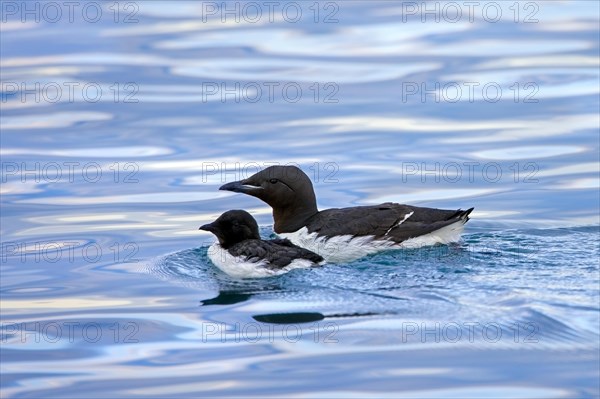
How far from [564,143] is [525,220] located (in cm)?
274

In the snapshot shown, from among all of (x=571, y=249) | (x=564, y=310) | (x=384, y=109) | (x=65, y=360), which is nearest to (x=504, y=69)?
(x=384, y=109)

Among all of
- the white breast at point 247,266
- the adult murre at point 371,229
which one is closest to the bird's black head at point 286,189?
the adult murre at point 371,229

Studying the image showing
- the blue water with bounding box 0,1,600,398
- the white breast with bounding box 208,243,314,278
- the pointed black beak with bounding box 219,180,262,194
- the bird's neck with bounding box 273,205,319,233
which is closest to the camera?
the blue water with bounding box 0,1,600,398

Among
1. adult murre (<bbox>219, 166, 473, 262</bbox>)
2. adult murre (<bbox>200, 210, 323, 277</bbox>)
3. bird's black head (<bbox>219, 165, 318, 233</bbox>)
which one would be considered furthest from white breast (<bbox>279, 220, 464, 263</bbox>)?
bird's black head (<bbox>219, 165, 318, 233</bbox>)

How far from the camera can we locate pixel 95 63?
18.9 m

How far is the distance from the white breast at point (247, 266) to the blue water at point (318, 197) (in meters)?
0.10

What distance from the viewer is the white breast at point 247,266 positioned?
11.2 metres

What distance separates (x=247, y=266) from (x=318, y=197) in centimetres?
312

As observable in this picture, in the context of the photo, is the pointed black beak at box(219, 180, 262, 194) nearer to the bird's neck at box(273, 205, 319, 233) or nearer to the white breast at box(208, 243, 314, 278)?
the bird's neck at box(273, 205, 319, 233)

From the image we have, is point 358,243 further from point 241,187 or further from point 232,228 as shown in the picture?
point 241,187

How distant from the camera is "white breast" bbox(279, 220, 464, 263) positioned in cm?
1195

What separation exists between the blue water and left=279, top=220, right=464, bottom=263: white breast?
0.14m

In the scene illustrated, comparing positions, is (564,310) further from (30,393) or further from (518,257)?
(30,393)

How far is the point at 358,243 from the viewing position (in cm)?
1196
